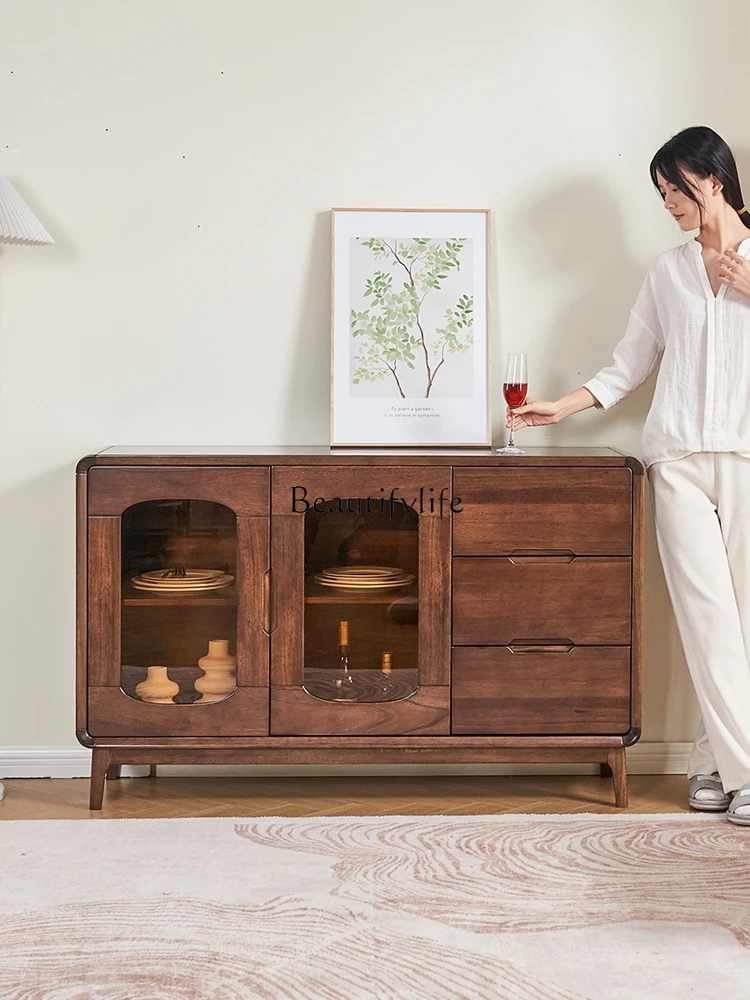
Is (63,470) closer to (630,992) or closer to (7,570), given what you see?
(7,570)

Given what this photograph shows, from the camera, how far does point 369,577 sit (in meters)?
2.72

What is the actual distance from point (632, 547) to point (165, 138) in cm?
175

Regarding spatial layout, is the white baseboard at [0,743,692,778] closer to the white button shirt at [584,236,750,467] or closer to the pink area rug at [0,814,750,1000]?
the pink area rug at [0,814,750,1000]

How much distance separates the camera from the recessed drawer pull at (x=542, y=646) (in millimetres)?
2717

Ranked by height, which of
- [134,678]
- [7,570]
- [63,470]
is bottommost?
[134,678]

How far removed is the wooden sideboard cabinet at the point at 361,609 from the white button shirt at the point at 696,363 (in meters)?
0.19

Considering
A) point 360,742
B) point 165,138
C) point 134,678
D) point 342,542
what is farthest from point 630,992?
point 165,138

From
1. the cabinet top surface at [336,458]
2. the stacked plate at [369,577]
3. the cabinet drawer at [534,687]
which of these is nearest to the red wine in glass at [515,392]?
the cabinet top surface at [336,458]

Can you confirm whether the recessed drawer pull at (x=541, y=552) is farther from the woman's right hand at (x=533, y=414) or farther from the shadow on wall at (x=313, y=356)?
the shadow on wall at (x=313, y=356)

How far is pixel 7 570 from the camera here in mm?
3051

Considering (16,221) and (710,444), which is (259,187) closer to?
(16,221)

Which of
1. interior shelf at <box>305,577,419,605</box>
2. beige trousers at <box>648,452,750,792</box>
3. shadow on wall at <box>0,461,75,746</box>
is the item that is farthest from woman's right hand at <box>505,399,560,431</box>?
shadow on wall at <box>0,461,75,746</box>

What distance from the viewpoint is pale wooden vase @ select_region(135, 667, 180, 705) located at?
2.70 metres

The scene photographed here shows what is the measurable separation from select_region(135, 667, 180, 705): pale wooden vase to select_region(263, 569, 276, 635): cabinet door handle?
0.92 ft
